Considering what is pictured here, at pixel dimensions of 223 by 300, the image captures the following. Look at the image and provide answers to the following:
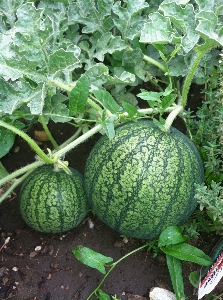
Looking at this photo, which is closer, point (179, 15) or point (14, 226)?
point (179, 15)

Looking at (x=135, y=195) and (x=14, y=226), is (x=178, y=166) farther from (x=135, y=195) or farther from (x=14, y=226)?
(x=14, y=226)

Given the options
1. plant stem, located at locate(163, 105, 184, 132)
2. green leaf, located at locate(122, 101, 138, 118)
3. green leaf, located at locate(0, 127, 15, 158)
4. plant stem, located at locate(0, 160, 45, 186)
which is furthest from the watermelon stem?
plant stem, located at locate(163, 105, 184, 132)

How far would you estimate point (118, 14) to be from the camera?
2.22 metres

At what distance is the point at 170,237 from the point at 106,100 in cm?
66

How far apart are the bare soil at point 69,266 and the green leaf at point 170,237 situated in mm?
250

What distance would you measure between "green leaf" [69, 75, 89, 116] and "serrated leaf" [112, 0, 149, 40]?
46cm

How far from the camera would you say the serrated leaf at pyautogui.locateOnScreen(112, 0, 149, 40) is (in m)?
2.18

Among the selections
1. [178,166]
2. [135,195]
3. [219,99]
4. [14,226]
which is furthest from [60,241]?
[219,99]

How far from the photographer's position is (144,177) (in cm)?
194

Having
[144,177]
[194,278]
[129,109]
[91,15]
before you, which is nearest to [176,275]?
[194,278]

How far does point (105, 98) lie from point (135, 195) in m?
0.42

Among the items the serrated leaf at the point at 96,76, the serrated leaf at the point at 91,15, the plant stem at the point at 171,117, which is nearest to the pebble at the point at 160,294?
the plant stem at the point at 171,117

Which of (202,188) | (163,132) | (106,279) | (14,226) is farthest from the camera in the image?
(14,226)

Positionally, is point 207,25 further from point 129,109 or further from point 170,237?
point 170,237
